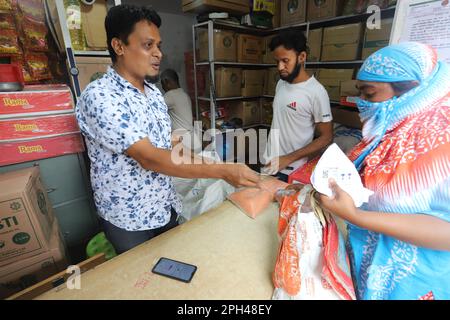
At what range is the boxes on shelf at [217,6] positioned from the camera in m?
2.79

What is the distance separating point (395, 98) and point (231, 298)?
29.4 inches

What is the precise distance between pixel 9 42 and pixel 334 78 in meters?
3.00

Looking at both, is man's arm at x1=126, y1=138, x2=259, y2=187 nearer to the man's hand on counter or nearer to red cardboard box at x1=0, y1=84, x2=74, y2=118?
the man's hand on counter

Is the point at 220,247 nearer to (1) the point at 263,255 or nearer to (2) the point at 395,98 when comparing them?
(1) the point at 263,255

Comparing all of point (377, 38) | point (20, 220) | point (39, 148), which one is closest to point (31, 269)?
point (20, 220)

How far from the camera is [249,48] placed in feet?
11.1

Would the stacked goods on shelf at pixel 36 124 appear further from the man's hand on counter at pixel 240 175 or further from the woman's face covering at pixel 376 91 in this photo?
the woman's face covering at pixel 376 91

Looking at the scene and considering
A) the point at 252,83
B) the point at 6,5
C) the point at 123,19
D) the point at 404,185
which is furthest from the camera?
the point at 252,83

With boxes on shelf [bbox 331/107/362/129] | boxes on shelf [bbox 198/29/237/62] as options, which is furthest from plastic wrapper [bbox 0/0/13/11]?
boxes on shelf [bbox 331/107/362/129]

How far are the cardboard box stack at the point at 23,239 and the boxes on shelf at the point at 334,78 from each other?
2947mm

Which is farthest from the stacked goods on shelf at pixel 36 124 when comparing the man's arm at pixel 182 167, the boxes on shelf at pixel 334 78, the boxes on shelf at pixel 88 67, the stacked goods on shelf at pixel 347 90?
the boxes on shelf at pixel 334 78

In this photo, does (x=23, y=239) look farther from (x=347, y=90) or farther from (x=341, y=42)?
(x=341, y=42)

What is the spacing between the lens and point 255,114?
3.76 metres

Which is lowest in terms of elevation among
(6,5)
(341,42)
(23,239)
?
(23,239)
